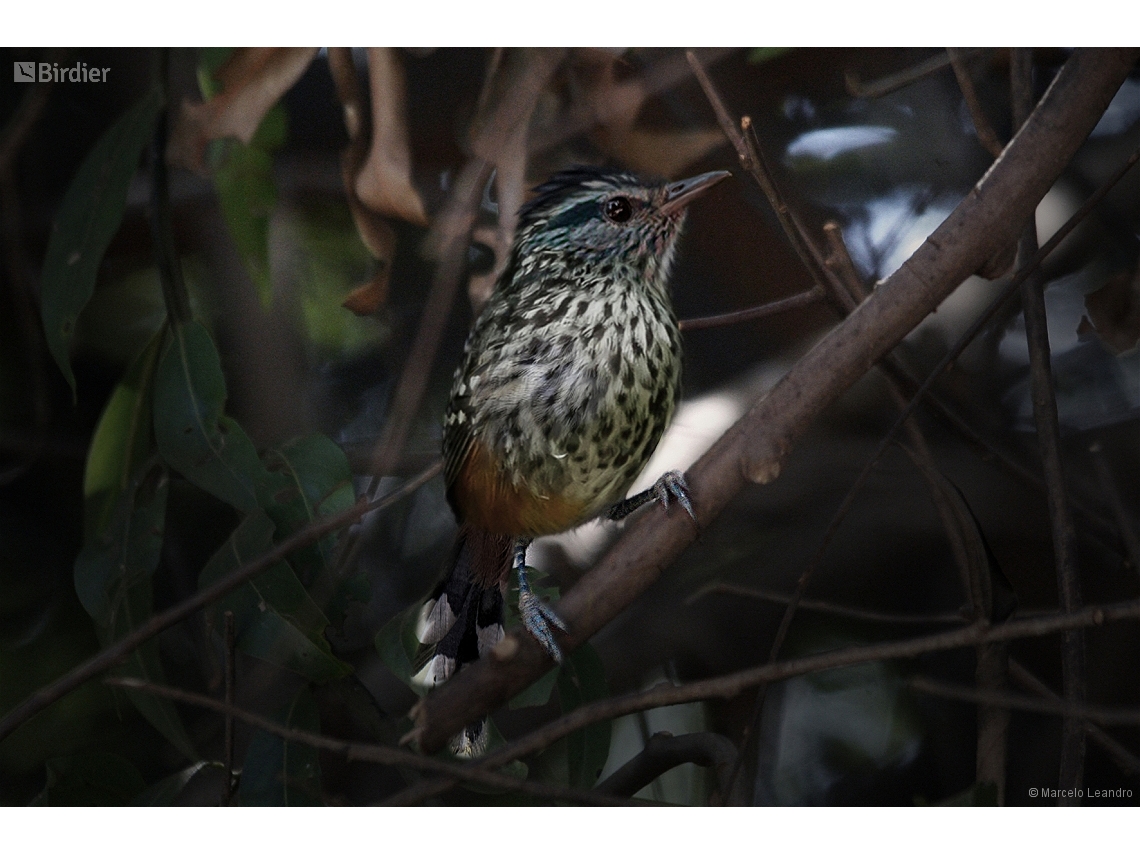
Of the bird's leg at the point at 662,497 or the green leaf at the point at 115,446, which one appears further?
→ the green leaf at the point at 115,446

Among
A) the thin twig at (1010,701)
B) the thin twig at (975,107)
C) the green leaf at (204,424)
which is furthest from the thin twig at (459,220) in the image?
the thin twig at (1010,701)

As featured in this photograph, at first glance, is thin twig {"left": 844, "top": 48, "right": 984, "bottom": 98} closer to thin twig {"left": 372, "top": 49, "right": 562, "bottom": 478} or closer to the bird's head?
the bird's head

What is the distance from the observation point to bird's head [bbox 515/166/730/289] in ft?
5.97

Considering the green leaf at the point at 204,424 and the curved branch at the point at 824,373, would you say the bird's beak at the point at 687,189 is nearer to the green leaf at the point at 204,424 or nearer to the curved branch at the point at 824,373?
the curved branch at the point at 824,373

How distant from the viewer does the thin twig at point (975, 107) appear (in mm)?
1839

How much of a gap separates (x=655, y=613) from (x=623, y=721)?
19 centimetres

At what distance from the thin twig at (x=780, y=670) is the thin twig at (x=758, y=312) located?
0.57 meters

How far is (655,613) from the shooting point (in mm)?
1842

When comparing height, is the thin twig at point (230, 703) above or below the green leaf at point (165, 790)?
above

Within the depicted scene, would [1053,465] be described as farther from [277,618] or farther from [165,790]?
[165,790]

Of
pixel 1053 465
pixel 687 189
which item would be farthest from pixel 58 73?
pixel 1053 465

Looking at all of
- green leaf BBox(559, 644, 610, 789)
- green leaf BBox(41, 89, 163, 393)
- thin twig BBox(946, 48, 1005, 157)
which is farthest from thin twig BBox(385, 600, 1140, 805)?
green leaf BBox(41, 89, 163, 393)
